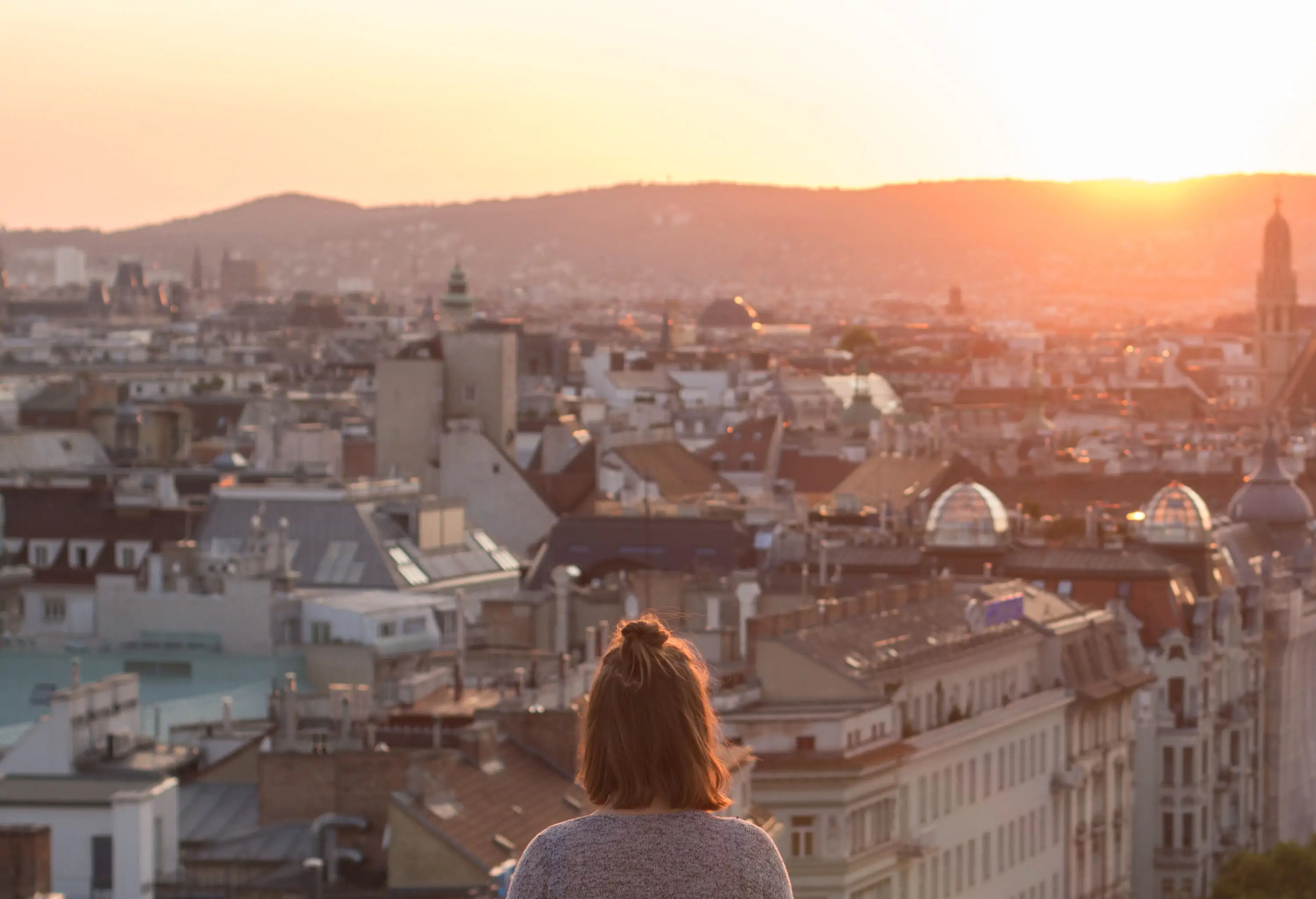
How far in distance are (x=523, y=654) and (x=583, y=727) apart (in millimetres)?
37177

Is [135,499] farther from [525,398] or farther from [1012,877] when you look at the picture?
[525,398]

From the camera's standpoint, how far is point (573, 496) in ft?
254

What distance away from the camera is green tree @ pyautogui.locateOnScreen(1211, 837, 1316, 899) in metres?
46.1

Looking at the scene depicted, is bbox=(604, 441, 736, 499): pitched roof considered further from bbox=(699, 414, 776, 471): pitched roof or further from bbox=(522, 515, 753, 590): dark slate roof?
bbox=(522, 515, 753, 590): dark slate roof

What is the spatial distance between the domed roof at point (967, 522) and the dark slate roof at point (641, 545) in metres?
3.63

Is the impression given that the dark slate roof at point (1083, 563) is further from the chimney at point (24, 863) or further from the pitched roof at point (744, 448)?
the pitched roof at point (744, 448)

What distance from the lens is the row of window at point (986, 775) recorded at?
129ft

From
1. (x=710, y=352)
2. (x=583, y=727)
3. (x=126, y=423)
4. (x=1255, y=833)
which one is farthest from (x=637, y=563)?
(x=710, y=352)

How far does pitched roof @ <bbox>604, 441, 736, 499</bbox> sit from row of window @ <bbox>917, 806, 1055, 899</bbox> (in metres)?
38.5

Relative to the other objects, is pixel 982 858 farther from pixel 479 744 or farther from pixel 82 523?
pixel 82 523

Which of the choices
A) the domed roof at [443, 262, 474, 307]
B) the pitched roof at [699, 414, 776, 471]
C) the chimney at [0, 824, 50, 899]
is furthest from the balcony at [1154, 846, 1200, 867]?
the domed roof at [443, 262, 474, 307]

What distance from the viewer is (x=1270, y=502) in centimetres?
6862

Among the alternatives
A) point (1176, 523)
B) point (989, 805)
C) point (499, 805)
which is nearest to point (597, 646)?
point (989, 805)

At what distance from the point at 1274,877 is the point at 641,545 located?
55.3ft
